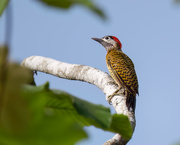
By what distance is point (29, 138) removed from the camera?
454 millimetres

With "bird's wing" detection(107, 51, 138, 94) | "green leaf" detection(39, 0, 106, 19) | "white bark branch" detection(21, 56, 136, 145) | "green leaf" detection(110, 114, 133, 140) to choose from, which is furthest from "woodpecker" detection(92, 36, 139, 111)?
"green leaf" detection(39, 0, 106, 19)

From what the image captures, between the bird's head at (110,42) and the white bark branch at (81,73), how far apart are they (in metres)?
2.96

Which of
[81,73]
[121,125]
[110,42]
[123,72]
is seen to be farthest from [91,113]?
[110,42]

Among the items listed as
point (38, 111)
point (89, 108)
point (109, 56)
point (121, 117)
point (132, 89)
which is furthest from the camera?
point (109, 56)

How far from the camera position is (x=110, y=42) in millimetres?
8055

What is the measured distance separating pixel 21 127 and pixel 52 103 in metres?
0.99

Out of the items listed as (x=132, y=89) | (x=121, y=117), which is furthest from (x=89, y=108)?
(x=132, y=89)

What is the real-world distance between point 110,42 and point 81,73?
363cm

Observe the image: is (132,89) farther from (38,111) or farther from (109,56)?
(38,111)

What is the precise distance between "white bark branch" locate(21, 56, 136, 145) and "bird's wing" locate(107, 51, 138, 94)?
112cm

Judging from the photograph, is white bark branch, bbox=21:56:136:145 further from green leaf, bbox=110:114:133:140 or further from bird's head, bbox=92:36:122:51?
bird's head, bbox=92:36:122:51

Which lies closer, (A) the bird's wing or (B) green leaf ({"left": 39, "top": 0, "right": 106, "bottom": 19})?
(B) green leaf ({"left": 39, "top": 0, "right": 106, "bottom": 19})

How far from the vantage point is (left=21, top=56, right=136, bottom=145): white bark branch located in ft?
13.0

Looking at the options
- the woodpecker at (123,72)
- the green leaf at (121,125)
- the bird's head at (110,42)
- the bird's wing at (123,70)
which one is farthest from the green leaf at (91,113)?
the bird's head at (110,42)
